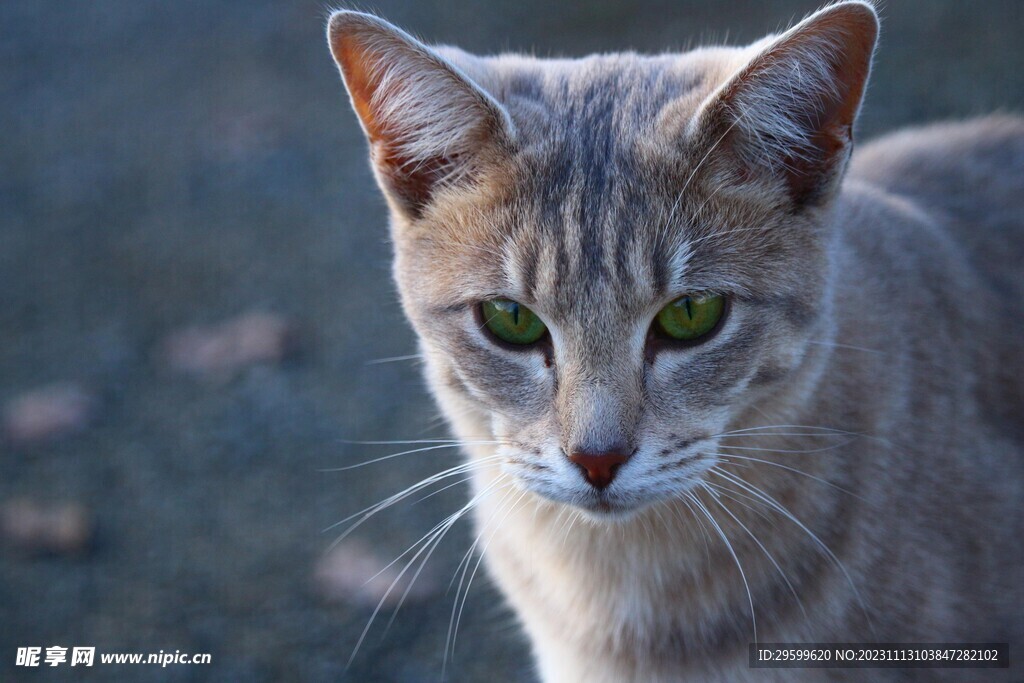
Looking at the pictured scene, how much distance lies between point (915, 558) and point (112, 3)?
5476mm

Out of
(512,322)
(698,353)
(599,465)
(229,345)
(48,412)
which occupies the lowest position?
(599,465)

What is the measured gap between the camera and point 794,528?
1.91 metres

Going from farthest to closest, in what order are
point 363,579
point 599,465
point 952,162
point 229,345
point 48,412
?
point 229,345, point 48,412, point 363,579, point 952,162, point 599,465

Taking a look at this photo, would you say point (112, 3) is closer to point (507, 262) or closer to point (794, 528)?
point (507, 262)

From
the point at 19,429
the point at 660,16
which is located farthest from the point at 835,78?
the point at 660,16

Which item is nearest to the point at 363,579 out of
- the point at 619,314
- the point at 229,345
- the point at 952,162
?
the point at 229,345

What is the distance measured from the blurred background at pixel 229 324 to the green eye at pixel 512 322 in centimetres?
91

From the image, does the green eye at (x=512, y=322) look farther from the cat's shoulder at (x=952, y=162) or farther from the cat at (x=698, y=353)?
the cat's shoulder at (x=952, y=162)

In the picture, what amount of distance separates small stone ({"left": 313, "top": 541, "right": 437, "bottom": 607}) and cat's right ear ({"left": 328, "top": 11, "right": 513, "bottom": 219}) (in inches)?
50.1

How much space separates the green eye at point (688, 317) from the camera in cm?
169

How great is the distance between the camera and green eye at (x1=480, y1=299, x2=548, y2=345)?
68.1 inches

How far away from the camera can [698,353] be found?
1679mm

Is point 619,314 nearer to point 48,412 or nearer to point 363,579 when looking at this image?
point 363,579

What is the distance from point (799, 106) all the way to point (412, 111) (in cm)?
70
